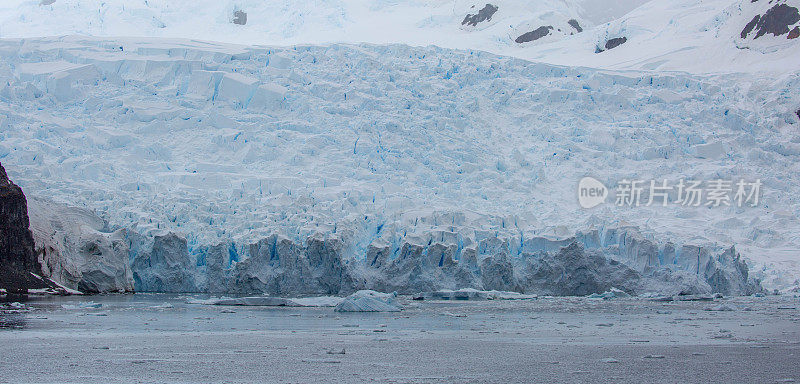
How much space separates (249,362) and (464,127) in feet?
57.9

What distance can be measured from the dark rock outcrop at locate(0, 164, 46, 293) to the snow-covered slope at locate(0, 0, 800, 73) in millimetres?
20954

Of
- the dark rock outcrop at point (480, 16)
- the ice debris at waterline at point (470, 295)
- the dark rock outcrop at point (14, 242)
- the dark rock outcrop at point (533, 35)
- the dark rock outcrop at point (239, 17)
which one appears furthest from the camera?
the dark rock outcrop at point (239, 17)

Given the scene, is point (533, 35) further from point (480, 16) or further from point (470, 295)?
point (470, 295)

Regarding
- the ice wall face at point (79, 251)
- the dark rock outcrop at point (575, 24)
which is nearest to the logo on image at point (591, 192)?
the ice wall face at point (79, 251)

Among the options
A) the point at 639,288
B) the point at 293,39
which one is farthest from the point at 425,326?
the point at 293,39

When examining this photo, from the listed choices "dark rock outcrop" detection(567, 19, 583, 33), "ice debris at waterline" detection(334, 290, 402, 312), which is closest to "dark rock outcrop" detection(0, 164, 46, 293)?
"ice debris at waterline" detection(334, 290, 402, 312)

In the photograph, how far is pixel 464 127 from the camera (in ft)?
72.8

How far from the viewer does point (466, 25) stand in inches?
1516

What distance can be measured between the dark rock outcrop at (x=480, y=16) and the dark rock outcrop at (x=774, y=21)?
14.4 metres

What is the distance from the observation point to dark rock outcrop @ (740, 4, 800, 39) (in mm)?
27016

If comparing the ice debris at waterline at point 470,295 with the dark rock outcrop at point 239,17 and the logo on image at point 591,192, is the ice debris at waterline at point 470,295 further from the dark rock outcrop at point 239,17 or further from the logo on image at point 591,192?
the dark rock outcrop at point 239,17

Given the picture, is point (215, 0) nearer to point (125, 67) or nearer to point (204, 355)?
point (125, 67)

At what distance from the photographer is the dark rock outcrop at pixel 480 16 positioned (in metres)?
38.8

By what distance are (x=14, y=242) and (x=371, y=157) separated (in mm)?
9226
